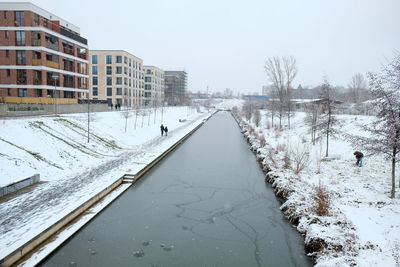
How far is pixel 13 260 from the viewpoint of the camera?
23.4 ft

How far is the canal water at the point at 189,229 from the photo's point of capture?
8047 millimetres

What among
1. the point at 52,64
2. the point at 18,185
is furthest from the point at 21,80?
the point at 18,185

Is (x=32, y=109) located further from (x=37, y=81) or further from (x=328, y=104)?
(x=328, y=104)

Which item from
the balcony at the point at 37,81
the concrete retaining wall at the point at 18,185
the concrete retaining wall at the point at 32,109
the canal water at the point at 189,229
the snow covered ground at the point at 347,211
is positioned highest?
the balcony at the point at 37,81

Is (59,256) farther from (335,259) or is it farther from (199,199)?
(335,259)

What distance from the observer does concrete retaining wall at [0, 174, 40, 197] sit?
1068 centimetres

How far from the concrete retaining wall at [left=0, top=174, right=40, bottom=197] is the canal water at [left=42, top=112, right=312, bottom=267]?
3.89 metres

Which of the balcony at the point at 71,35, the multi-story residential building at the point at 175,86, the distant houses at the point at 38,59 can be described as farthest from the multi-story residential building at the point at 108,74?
the multi-story residential building at the point at 175,86

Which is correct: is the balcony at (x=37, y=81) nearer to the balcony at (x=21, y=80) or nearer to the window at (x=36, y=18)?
the balcony at (x=21, y=80)

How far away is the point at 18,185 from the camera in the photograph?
1138cm

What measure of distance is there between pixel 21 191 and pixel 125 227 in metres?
5.06

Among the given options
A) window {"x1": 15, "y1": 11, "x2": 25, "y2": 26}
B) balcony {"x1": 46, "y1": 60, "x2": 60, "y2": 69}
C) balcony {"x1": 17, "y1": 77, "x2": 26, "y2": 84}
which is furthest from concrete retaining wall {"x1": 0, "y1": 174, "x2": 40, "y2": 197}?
window {"x1": 15, "y1": 11, "x2": 25, "y2": 26}

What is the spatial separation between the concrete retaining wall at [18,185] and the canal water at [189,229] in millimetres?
3885

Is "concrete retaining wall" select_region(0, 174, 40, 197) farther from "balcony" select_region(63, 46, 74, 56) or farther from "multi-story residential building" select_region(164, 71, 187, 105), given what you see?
"multi-story residential building" select_region(164, 71, 187, 105)
